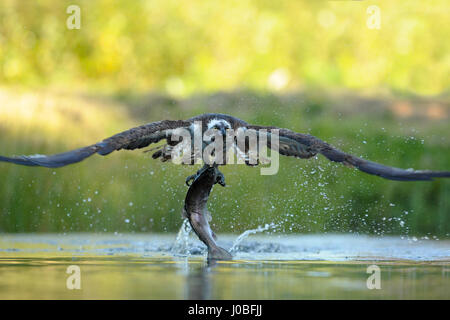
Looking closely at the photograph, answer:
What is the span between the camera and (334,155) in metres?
8.27

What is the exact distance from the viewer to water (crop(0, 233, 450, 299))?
21.2 feet

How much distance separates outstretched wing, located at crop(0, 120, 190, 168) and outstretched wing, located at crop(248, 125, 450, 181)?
91cm

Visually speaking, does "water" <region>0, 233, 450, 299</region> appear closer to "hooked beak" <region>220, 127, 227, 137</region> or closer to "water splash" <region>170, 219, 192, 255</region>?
"water splash" <region>170, 219, 192, 255</region>

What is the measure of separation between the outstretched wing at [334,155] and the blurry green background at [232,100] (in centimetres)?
351

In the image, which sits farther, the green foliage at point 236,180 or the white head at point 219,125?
the green foliage at point 236,180

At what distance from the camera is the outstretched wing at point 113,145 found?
739 cm

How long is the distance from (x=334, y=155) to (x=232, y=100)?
10010 millimetres

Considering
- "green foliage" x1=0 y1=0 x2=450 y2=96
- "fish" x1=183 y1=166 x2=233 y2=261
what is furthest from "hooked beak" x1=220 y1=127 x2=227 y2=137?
"green foliage" x1=0 y1=0 x2=450 y2=96

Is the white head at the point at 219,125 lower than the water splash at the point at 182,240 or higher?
higher

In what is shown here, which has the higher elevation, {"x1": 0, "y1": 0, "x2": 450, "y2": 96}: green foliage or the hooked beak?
{"x1": 0, "y1": 0, "x2": 450, "y2": 96}: green foliage

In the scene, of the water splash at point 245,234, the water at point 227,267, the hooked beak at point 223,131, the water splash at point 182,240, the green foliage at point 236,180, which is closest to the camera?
the water at point 227,267

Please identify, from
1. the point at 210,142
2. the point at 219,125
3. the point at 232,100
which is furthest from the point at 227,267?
the point at 232,100

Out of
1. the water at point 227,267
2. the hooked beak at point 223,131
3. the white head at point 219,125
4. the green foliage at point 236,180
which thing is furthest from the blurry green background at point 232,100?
the hooked beak at point 223,131

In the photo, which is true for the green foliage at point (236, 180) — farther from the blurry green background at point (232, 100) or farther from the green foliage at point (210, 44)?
the green foliage at point (210, 44)
